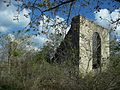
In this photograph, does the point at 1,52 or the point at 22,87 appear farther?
the point at 1,52

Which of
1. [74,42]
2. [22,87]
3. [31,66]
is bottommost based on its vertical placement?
[22,87]

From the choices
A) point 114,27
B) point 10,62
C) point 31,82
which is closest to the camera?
point 114,27

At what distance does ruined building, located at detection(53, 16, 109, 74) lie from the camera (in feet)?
72.0

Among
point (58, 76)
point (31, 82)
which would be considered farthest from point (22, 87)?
point (58, 76)

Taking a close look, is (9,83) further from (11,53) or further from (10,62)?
(11,53)

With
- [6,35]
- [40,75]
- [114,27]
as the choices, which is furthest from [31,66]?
[114,27]

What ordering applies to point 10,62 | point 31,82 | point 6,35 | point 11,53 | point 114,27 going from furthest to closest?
point 6,35 → point 11,53 → point 10,62 → point 31,82 → point 114,27

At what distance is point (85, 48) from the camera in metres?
24.1

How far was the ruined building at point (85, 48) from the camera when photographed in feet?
72.0

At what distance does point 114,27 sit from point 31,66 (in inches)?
377

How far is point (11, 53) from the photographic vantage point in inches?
915

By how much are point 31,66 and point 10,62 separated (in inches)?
70.2

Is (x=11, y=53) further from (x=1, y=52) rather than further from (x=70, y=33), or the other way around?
(x=70, y=33)

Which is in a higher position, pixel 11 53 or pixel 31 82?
pixel 11 53
